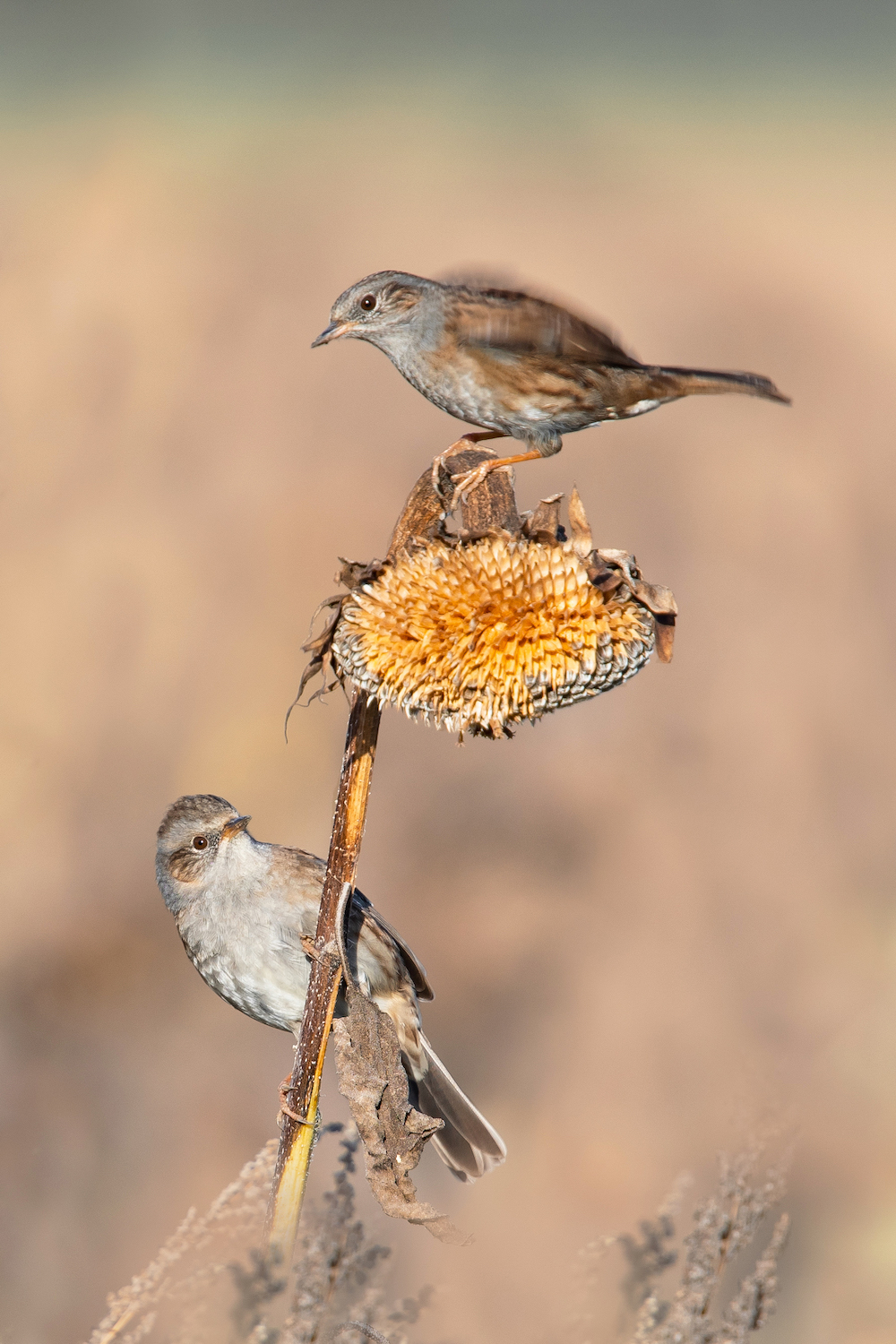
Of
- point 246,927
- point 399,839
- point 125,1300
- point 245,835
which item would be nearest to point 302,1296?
point 125,1300

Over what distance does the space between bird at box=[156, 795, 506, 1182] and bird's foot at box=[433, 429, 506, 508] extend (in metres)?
1.51

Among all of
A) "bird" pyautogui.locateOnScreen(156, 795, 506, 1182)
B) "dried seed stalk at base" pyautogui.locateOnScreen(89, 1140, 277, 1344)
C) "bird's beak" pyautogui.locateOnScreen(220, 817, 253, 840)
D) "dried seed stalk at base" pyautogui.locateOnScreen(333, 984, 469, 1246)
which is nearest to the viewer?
"dried seed stalk at base" pyautogui.locateOnScreen(333, 984, 469, 1246)

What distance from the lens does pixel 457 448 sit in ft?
7.65

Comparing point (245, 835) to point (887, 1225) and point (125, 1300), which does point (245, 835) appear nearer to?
point (125, 1300)

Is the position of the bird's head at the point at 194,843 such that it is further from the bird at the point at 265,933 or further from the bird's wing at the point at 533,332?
the bird's wing at the point at 533,332

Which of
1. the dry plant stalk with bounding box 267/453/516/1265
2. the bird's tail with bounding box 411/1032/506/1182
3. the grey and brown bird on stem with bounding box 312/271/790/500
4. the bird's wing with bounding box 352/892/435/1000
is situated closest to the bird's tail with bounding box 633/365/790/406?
the grey and brown bird on stem with bounding box 312/271/790/500

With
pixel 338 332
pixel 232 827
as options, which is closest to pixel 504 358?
pixel 338 332

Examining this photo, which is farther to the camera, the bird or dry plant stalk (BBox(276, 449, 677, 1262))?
the bird

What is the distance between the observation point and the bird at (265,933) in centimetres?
338

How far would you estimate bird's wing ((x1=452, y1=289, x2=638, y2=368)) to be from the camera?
95.5 inches

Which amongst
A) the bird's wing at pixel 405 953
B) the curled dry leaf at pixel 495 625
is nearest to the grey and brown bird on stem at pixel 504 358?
the curled dry leaf at pixel 495 625

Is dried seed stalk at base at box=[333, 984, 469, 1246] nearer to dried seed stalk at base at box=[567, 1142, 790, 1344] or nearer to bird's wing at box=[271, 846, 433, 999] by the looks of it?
dried seed stalk at base at box=[567, 1142, 790, 1344]

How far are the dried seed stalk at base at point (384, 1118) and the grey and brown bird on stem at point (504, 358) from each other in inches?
50.6

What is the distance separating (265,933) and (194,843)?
1.24ft
